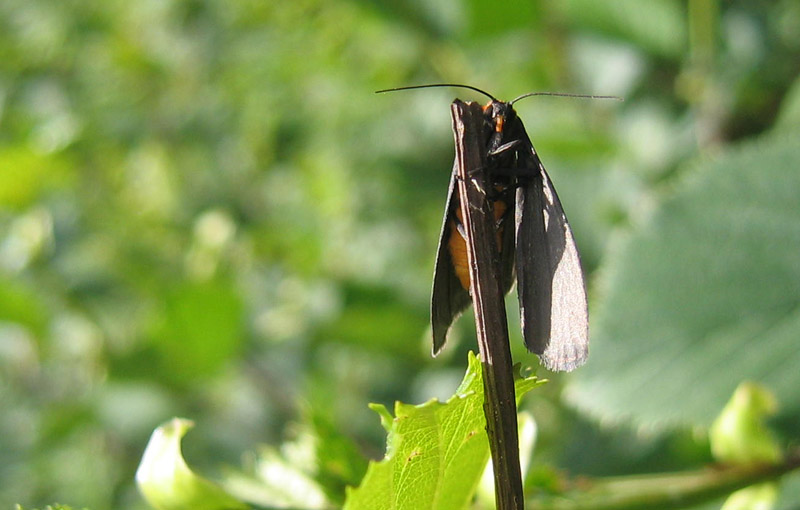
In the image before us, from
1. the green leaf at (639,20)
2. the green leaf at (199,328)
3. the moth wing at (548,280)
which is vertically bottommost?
the moth wing at (548,280)

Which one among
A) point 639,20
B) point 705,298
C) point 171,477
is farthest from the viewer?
point 639,20

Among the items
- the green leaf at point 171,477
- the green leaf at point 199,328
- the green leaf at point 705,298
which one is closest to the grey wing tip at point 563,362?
the green leaf at point 171,477

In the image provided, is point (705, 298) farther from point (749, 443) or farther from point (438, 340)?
point (438, 340)

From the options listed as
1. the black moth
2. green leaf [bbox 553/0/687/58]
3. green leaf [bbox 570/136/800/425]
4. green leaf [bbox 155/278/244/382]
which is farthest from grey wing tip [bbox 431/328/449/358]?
green leaf [bbox 155/278/244/382]

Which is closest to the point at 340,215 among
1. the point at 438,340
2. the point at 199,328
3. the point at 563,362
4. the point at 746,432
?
the point at 199,328

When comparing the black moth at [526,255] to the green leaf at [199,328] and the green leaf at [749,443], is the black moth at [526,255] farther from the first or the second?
the green leaf at [199,328]

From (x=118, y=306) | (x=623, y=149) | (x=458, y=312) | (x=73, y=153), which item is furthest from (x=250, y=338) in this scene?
(x=458, y=312)
